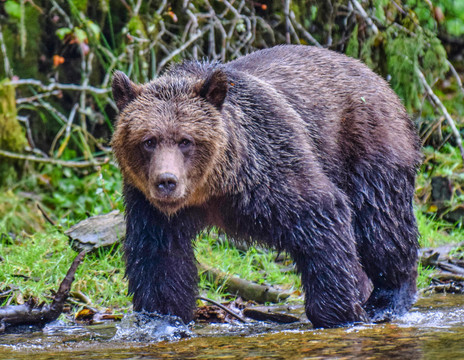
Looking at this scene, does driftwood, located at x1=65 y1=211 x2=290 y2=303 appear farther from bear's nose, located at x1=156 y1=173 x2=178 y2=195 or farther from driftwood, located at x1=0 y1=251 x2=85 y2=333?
bear's nose, located at x1=156 y1=173 x2=178 y2=195

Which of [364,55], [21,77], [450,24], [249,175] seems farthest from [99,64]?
[249,175]

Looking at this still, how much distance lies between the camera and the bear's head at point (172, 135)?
5.29 metres

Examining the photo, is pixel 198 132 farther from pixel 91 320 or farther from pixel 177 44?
pixel 177 44

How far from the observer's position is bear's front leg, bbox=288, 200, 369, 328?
18.9ft

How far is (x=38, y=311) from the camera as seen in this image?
236 inches

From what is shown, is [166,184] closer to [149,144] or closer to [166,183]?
[166,183]

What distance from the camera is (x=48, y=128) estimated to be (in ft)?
36.3

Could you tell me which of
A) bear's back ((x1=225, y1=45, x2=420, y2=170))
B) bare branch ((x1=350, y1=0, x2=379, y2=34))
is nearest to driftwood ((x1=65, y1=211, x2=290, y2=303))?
bear's back ((x1=225, y1=45, x2=420, y2=170))

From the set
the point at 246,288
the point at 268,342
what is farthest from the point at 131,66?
the point at 268,342

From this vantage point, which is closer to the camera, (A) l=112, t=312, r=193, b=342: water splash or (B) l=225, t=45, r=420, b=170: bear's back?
(A) l=112, t=312, r=193, b=342: water splash

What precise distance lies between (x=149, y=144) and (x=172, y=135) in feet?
0.59

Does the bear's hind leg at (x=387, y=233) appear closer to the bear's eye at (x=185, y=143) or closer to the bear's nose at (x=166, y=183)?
the bear's eye at (x=185, y=143)

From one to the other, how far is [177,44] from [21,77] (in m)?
2.33

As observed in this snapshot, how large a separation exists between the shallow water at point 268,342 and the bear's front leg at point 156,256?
0.22m
